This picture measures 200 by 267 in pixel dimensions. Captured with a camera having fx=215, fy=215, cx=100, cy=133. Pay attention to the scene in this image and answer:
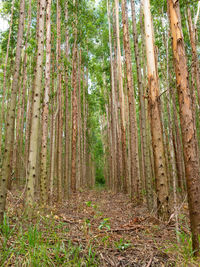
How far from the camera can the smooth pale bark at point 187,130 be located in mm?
2775

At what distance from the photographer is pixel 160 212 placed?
4684 millimetres

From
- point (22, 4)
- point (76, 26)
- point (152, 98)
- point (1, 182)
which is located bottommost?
point (1, 182)

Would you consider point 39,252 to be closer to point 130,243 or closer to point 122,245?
point 122,245

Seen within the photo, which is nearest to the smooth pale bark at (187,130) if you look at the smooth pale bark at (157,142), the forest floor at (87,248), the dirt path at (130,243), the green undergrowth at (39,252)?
the forest floor at (87,248)

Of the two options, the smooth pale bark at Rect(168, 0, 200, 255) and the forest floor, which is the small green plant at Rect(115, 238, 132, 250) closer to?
the forest floor

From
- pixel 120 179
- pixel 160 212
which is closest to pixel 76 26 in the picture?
pixel 120 179

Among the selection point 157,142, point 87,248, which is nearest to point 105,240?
point 87,248

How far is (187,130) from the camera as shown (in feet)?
9.63

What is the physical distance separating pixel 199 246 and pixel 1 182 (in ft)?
9.31

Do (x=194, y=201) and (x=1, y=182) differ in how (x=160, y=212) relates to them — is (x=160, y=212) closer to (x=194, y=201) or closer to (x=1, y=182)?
(x=194, y=201)

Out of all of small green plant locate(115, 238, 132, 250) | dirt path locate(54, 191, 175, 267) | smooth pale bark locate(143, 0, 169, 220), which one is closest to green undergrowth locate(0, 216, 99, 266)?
dirt path locate(54, 191, 175, 267)

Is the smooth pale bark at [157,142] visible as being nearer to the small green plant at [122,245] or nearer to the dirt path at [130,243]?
the dirt path at [130,243]

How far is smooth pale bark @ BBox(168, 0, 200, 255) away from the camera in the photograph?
9.11 ft

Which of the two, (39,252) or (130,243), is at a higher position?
(39,252)
